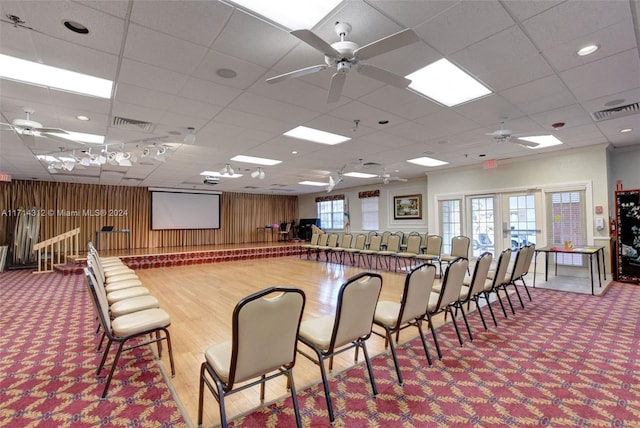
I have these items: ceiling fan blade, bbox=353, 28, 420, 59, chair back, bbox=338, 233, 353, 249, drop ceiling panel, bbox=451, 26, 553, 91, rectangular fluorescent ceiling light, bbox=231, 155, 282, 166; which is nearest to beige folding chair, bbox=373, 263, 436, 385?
ceiling fan blade, bbox=353, 28, 420, 59

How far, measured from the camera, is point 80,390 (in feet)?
7.71

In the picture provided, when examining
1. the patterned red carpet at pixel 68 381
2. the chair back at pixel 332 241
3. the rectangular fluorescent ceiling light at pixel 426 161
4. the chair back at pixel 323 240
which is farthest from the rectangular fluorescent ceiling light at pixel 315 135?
the chair back at pixel 323 240

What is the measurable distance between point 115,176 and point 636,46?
11366 millimetres

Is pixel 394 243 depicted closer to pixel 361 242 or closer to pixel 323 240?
pixel 361 242

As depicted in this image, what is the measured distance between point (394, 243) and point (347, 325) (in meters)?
6.06

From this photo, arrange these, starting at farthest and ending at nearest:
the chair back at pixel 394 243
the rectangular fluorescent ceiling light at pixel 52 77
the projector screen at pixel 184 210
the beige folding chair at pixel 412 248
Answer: the projector screen at pixel 184 210, the chair back at pixel 394 243, the beige folding chair at pixel 412 248, the rectangular fluorescent ceiling light at pixel 52 77

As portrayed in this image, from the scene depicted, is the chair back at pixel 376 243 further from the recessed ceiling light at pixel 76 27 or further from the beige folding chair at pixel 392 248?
the recessed ceiling light at pixel 76 27

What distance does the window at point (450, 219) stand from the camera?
342 inches

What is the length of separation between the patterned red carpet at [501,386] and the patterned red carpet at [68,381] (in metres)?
0.79

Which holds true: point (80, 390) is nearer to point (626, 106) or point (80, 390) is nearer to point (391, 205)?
point (626, 106)

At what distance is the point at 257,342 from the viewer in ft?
5.64

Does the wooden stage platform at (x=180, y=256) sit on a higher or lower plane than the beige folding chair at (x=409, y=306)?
A: lower

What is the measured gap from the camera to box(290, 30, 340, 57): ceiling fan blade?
1841mm

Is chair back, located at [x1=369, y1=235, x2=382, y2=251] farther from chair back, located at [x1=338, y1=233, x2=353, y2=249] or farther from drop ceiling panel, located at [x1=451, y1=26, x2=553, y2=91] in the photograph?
drop ceiling panel, located at [x1=451, y1=26, x2=553, y2=91]
